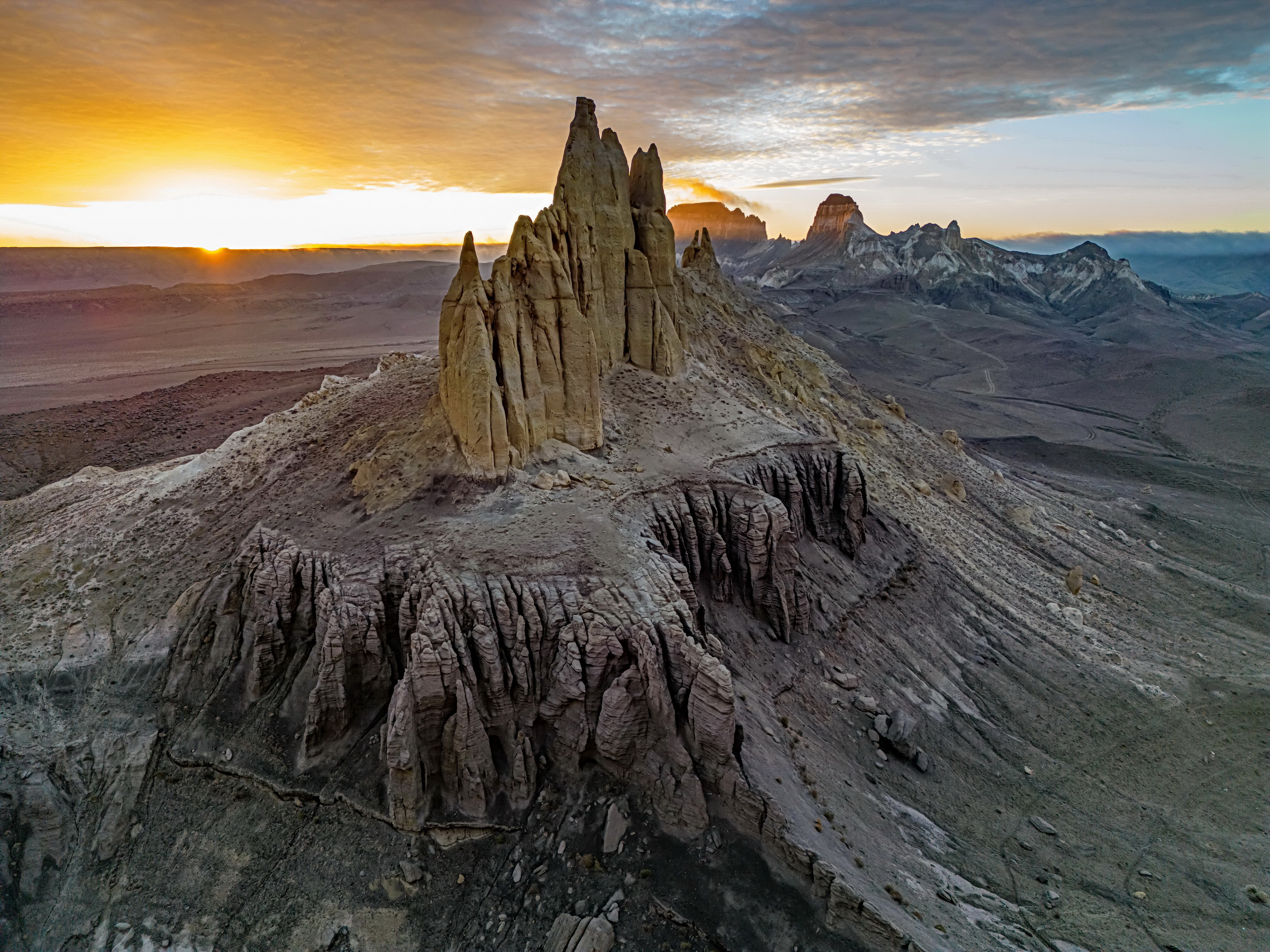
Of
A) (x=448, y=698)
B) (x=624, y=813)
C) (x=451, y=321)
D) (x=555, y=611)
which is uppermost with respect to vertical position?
(x=451, y=321)

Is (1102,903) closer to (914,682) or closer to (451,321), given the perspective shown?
(914,682)

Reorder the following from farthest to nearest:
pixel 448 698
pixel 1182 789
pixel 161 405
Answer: pixel 161 405
pixel 1182 789
pixel 448 698

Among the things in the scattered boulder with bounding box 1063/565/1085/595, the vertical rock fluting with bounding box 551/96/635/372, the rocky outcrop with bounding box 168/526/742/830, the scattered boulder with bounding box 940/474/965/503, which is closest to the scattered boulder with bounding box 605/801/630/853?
the rocky outcrop with bounding box 168/526/742/830

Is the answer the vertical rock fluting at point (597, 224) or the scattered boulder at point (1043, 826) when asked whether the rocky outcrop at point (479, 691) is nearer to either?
the scattered boulder at point (1043, 826)

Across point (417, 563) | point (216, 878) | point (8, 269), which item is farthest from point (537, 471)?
point (8, 269)

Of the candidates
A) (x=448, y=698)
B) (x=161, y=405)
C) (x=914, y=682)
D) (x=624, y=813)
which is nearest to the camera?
(x=624, y=813)

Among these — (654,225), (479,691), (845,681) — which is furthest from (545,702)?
(654,225)

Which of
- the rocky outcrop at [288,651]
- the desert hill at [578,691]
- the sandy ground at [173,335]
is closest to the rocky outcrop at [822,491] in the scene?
the desert hill at [578,691]

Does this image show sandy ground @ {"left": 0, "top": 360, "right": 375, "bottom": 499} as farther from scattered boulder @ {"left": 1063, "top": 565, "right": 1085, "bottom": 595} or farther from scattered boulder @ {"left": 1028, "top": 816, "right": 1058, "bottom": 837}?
scattered boulder @ {"left": 1063, "top": 565, "right": 1085, "bottom": 595}
